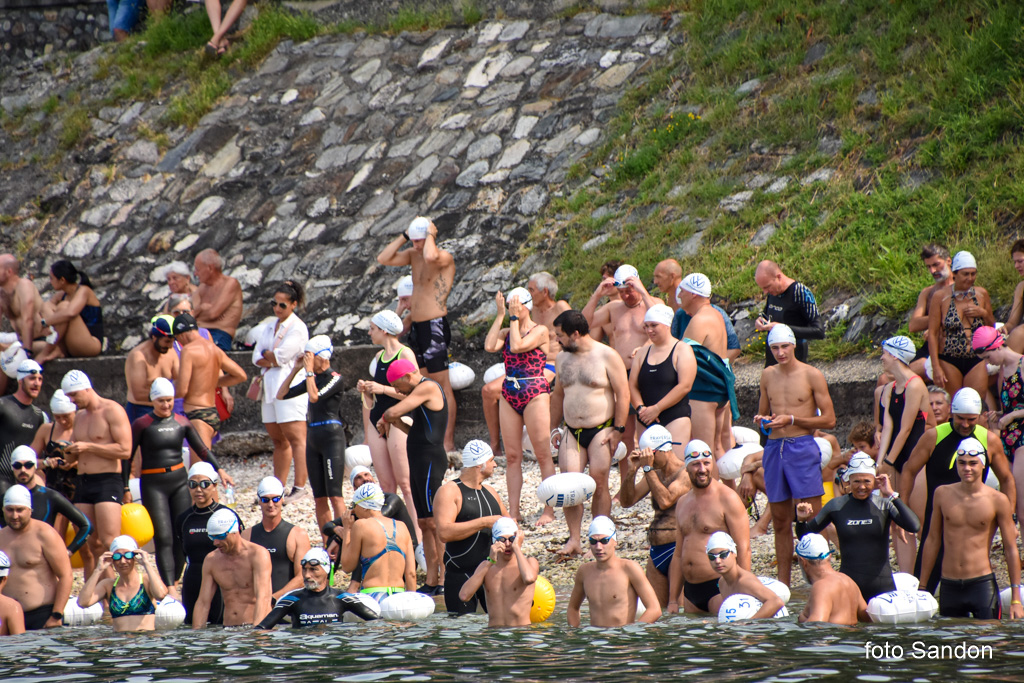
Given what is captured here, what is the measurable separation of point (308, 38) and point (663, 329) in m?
12.5

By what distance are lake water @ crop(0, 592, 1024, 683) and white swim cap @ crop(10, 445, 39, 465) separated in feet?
6.32

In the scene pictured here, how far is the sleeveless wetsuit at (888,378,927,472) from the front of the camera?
8758 mm

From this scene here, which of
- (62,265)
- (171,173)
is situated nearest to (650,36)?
(171,173)

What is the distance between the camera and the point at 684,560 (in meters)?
8.33

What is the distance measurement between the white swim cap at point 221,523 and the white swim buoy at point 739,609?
369 cm

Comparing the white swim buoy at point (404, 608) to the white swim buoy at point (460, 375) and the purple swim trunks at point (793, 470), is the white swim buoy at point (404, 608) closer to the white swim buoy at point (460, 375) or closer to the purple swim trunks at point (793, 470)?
the purple swim trunks at point (793, 470)

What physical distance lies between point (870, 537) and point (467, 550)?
2.91 m

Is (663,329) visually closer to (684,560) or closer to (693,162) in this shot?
(684,560)

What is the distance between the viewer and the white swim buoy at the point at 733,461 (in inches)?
382

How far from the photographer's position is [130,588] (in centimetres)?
912

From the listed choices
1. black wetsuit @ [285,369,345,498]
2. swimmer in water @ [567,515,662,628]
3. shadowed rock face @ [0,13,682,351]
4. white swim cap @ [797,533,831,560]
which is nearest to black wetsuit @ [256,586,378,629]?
swimmer in water @ [567,515,662,628]

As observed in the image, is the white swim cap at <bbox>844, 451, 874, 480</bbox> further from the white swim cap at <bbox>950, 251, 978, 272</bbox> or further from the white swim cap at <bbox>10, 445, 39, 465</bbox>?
the white swim cap at <bbox>10, 445, 39, 465</bbox>

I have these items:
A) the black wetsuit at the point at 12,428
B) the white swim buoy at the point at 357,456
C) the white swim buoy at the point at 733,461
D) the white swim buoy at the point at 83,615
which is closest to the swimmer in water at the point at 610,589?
the white swim buoy at the point at 733,461

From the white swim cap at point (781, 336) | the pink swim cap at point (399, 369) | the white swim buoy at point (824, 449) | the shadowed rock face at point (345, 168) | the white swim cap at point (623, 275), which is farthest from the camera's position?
the shadowed rock face at point (345, 168)
